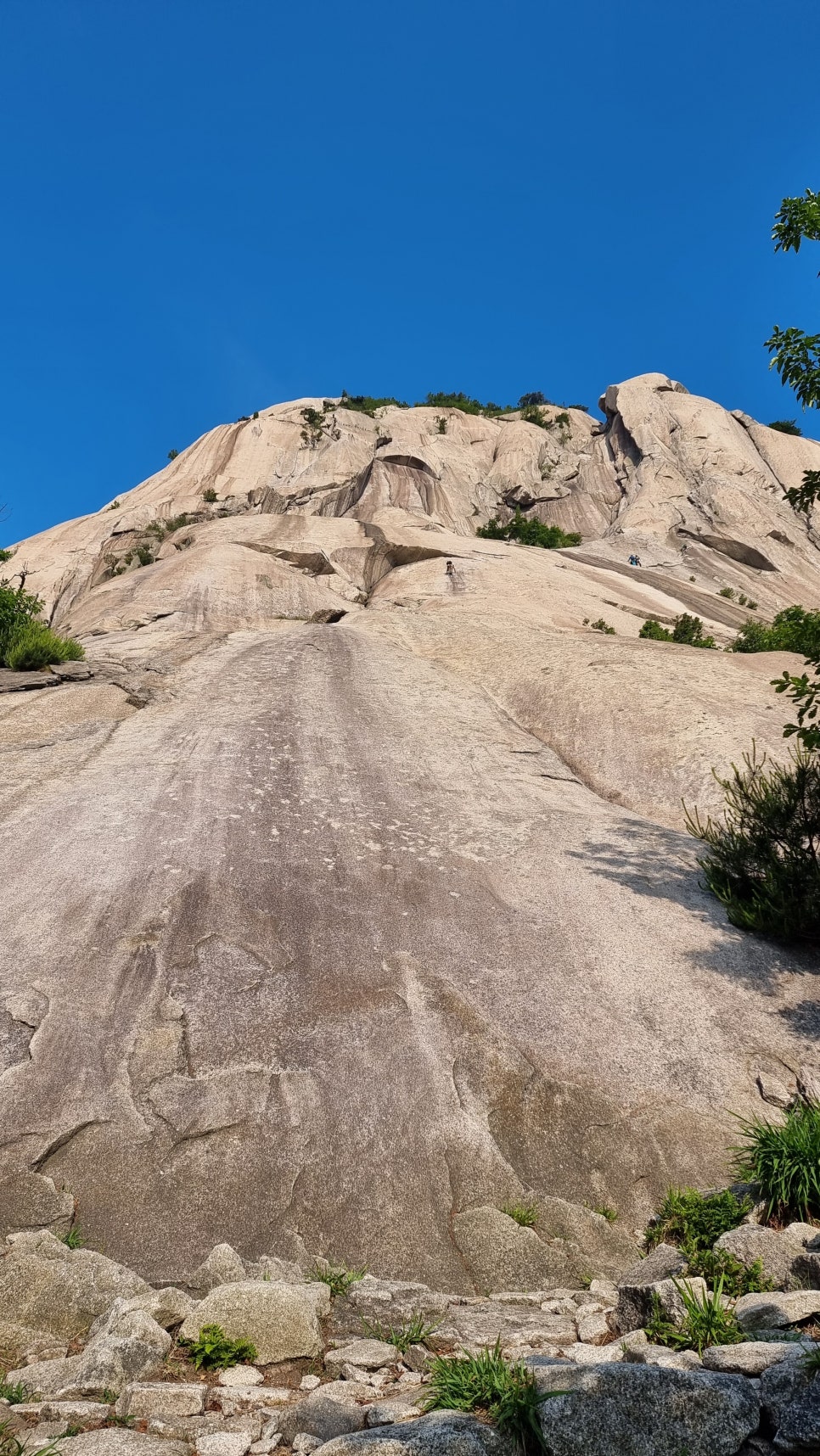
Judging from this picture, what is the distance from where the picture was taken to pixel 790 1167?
6.27 m

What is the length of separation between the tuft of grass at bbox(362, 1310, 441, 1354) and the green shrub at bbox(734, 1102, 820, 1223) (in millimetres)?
2785

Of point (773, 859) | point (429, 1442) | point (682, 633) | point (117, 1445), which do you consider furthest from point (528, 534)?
point (117, 1445)

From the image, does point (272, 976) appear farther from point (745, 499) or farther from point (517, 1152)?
point (745, 499)

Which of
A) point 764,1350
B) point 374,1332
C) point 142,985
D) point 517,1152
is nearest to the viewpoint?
point 764,1350

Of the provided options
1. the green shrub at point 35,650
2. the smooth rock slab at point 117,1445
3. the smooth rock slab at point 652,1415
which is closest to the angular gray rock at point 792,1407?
the smooth rock slab at point 652,1415

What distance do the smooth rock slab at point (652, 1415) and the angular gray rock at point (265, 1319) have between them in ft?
6.63

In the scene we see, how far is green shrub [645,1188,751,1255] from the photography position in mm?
6285

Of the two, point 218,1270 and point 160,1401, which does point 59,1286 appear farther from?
point 160,1401

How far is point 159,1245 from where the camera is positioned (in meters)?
6.46

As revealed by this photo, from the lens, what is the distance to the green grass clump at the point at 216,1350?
478 centimetres

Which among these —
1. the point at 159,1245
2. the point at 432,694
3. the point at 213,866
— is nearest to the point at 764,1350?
the point at 159,1245

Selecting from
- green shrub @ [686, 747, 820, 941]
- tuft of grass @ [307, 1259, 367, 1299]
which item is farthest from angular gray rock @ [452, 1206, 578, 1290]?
green shrub @ [686, 747, 820, 941]

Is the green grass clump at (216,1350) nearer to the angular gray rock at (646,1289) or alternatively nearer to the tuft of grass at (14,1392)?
the tuft of grass at (14,1392)

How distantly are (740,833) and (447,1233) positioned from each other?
25.2 ft
